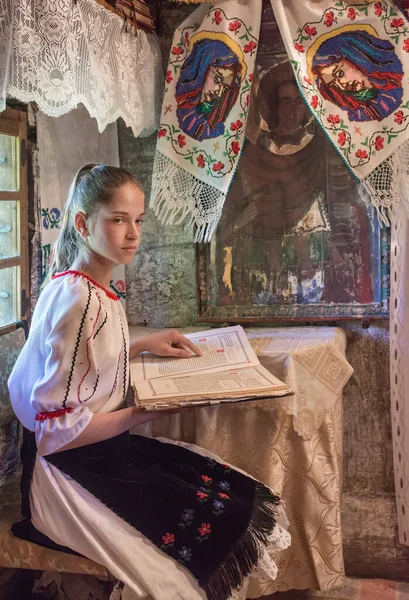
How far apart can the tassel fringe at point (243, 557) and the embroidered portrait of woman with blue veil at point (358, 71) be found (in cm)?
117

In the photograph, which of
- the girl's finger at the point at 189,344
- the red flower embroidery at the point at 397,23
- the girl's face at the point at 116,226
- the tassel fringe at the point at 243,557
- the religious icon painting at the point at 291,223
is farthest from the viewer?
the religious icon painting at the point at 291,223

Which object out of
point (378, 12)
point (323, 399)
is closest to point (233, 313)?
point (323, 399)

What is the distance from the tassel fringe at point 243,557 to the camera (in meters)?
1.53

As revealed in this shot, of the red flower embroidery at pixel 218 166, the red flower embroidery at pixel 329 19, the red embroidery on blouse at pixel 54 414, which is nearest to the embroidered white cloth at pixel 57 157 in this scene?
the red flower embroidery at pixel 218 166

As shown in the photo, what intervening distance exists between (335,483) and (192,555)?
716 mm

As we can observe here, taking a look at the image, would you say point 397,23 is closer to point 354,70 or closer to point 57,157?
point 354,70

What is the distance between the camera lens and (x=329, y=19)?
207 centimetres

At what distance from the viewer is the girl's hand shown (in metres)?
1.93

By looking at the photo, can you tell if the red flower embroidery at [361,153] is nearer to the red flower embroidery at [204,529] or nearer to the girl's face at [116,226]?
the girl's face at [116,226]

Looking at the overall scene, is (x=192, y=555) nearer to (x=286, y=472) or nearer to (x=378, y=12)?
(x=286, y=472)

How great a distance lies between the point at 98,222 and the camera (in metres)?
1.66

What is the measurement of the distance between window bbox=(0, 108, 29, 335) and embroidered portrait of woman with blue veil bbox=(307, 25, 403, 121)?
0.89m

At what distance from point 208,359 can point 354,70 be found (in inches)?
38.0

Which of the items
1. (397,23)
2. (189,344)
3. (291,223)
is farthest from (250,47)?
(189,344)
